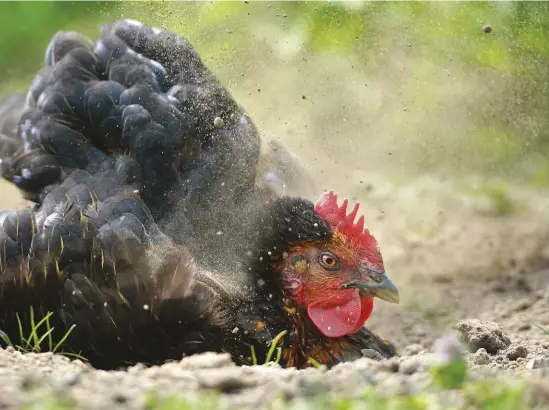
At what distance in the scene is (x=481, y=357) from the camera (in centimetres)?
380

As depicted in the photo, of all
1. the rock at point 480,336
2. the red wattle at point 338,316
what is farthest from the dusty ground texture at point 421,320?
the red wattle at point 338,316

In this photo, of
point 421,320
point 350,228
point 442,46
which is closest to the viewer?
point 350,228

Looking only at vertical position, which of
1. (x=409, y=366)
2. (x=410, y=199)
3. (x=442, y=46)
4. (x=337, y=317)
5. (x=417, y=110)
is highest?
(x=442, y=46)

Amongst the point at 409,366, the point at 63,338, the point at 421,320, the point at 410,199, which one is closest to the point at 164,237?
the point at 63,338

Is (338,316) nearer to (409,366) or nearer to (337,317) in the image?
(337,317)

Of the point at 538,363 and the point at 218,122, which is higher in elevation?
the point at 218,122

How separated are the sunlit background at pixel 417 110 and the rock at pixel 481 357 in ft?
7.20

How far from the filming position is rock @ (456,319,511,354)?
4.07 m

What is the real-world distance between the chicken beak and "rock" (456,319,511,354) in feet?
1.21

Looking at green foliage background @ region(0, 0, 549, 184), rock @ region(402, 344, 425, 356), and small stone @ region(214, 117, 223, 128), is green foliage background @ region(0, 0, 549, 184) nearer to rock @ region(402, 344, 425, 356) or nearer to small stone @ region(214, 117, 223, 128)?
small stone @ region(214, 117, 223, 128)

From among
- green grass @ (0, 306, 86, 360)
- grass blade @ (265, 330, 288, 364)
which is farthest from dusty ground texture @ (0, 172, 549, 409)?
grass blade @ (265, 330, 288, 364)

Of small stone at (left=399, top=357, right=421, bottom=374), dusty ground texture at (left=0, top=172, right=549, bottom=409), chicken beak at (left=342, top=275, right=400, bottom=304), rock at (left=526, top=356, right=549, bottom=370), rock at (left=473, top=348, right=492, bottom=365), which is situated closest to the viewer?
dusty ground texture at (left=0, top=172, right=549, bottom=409)

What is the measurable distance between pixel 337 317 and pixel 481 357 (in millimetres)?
720

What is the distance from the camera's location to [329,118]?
21.9 ft
